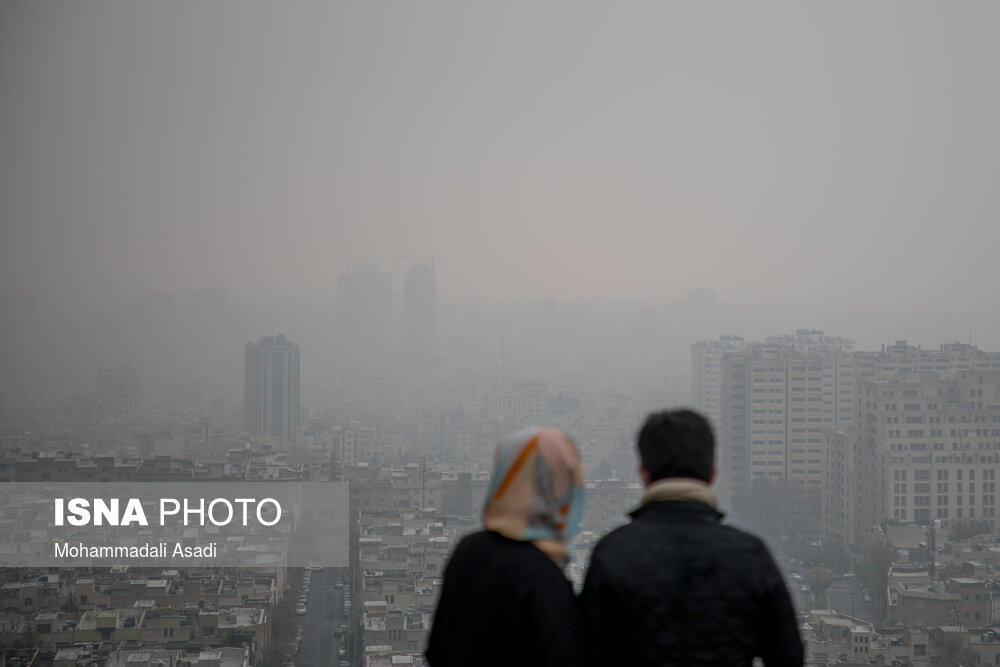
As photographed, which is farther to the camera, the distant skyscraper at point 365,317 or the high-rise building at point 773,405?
the distant skyscraper at point 365,317

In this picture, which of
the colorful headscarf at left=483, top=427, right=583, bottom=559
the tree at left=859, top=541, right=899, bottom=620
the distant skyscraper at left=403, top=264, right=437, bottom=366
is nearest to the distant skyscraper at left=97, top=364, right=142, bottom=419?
the distant skyscraper at left=403, top=264, right=437, bottom=366

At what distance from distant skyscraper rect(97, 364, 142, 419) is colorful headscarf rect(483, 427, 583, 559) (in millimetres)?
9105

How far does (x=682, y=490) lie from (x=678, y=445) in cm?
3

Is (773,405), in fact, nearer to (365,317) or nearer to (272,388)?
(365,317)

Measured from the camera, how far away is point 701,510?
0.62m

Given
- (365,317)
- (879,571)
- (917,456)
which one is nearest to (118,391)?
(365,317)

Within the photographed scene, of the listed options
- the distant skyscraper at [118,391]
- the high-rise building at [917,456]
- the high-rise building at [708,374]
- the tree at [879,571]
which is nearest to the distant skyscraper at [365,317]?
the distant skyscraper at [118,391]

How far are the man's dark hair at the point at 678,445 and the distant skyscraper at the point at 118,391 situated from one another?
29.9ft

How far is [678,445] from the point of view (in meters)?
0.63

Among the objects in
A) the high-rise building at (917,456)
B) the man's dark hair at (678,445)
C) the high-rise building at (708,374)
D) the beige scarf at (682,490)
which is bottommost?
the high-rise building at (917,456)

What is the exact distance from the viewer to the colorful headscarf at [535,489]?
0.59m

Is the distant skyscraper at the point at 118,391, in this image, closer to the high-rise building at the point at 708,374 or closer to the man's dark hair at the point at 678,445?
the high-rise building at the point at 708,374

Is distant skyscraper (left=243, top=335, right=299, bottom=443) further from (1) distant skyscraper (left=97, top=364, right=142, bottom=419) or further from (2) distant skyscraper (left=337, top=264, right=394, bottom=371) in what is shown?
(1) distant skyscraper (left=97, top=364, right=142, bottom=419)

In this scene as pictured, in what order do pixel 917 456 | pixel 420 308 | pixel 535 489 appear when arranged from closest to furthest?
pixel 535 489 → pixel 917 456 → pixel 420 308
